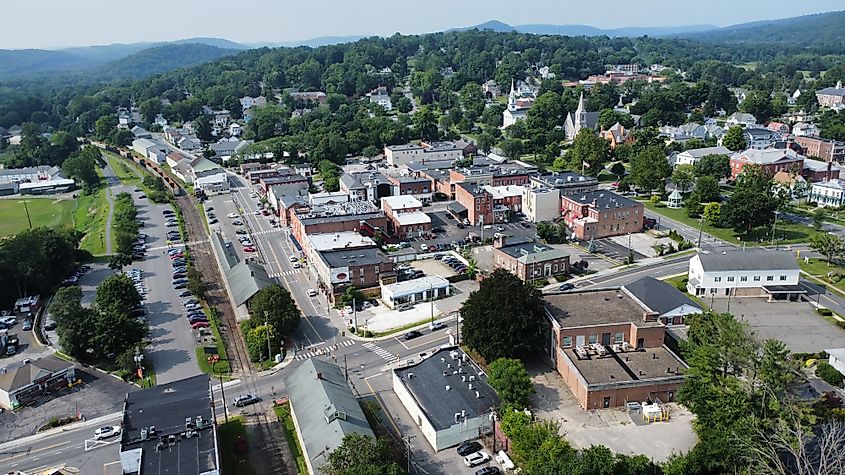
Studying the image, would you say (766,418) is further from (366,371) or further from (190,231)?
(190,231)

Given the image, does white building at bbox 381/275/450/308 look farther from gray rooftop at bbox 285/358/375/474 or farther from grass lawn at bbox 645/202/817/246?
grass lawn at bbox 645/202/817/246

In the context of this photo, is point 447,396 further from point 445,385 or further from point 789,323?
point 789,323

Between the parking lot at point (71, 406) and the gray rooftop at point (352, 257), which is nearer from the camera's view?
the parking lot at point (71, 406)

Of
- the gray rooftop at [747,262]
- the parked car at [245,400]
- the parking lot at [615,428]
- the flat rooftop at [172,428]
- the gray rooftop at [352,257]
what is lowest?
the parking lot at [615,428]

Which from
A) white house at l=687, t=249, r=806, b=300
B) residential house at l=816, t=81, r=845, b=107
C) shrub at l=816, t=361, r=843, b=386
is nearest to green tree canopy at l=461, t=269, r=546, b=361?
shrub at l=816, t=361, r=843, b=386

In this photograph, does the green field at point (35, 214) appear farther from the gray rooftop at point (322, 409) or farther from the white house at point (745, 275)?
the white house at point (745, 275)

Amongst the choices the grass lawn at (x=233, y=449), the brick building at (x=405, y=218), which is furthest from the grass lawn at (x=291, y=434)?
the brick building at (x=405, y=218)

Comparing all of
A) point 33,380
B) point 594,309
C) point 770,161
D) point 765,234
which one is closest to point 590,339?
point 594,309

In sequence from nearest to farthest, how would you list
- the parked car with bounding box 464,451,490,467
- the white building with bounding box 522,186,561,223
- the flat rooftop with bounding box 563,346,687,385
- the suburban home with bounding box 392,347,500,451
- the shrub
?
the parked car with bounding box 464,451,490,467
the suburban home with bounding box 392,347,500,451
the flat rooftop with bounding box 563,346,687,385
the shrub
the white building with bounding box 522,186,561,223

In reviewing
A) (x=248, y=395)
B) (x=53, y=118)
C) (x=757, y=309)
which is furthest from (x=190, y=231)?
(x=53, y=118)
